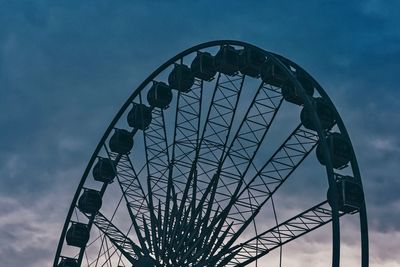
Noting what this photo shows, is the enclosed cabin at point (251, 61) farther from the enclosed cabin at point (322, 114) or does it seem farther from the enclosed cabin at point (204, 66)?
the enclosed cabin at point (322, 114)

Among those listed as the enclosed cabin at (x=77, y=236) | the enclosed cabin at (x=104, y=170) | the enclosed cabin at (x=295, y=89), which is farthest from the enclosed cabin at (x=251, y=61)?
the enclosed cabin at (x=77, y=236)

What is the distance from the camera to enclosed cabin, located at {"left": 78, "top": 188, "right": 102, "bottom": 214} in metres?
41.8

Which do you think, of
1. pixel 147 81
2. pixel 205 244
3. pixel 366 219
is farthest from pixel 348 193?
pixel 147 81

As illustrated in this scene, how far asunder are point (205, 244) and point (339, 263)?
841 centimetres

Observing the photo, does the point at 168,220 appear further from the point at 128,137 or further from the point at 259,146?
the point at 128,137

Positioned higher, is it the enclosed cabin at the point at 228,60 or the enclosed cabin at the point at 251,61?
the enclosed cabin at the point at 228,60

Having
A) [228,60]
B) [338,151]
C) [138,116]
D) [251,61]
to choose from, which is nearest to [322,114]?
[338,151]

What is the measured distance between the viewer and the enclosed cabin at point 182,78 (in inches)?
1521

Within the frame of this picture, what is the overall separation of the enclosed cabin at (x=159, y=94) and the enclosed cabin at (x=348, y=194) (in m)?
13.6

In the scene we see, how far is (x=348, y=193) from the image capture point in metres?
28.6

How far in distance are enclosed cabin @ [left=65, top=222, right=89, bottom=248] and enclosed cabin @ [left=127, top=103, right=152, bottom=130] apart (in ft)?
20.9

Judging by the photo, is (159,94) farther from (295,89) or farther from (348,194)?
(348,194)

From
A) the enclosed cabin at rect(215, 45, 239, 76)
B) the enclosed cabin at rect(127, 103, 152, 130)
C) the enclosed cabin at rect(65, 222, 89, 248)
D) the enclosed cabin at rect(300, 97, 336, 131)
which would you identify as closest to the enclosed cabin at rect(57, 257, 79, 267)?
the enclosed cabin at rect(65, 222, 89, 248)

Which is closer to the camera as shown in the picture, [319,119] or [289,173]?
[319,119]
